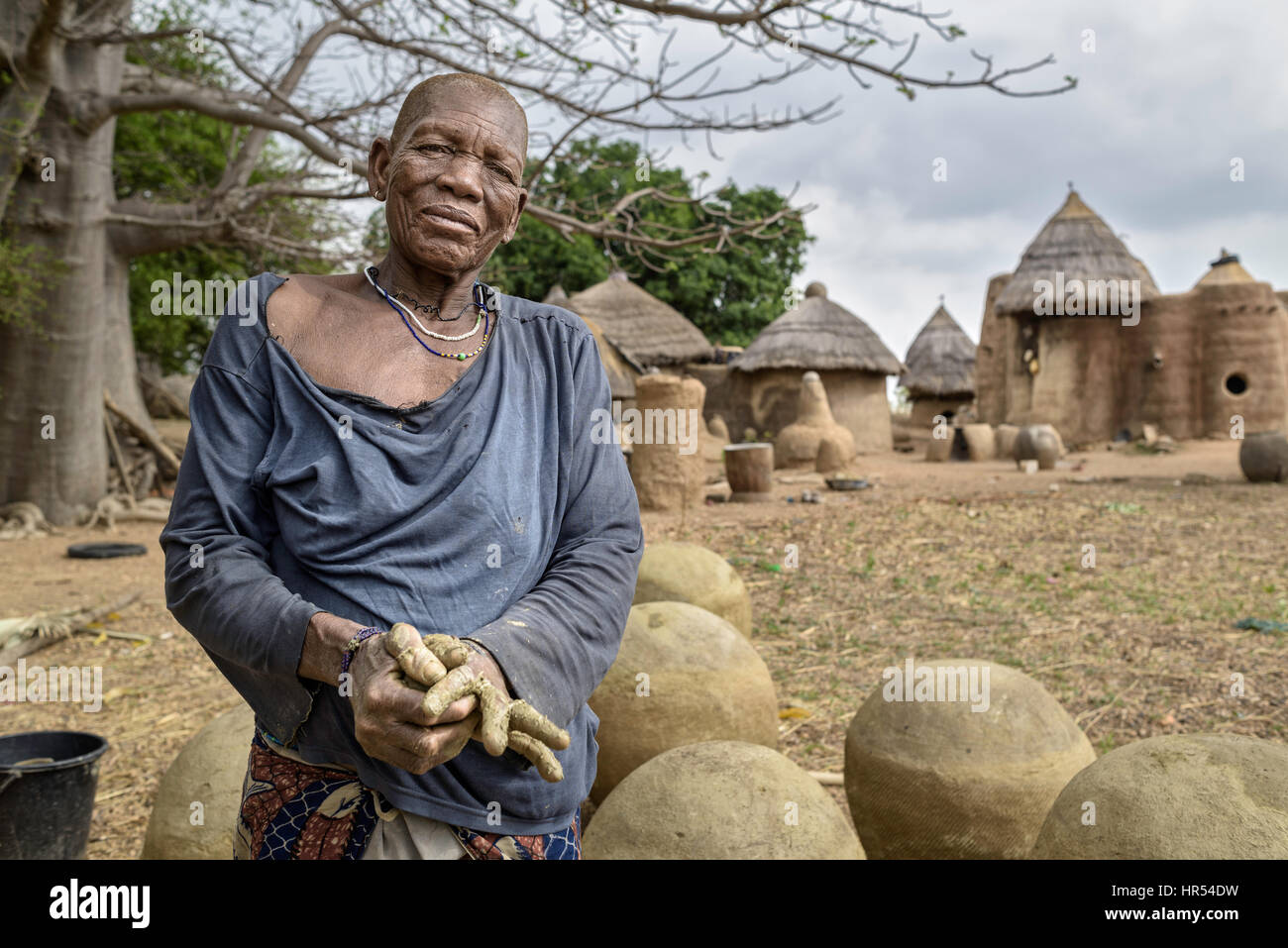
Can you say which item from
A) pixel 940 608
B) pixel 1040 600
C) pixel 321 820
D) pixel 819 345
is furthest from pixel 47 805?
pixel 819 345

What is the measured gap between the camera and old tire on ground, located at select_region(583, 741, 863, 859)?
2.80 meters

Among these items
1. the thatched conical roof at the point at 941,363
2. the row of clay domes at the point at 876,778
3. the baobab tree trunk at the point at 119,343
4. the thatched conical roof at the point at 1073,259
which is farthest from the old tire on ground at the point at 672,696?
the thatched conical roof at the point at 941,363

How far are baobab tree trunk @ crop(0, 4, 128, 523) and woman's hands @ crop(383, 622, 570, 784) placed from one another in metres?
10.3

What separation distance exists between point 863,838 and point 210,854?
251cm

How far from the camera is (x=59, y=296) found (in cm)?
1034

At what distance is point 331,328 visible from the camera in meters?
1.94

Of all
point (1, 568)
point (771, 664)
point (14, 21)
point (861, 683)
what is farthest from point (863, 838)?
point (14, 21)

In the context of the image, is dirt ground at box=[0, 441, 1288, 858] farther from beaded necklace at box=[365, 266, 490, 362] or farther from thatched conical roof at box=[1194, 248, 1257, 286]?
thatched conical roof at box=[1194, 248, 1257, 286]

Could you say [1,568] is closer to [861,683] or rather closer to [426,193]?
[861,683]

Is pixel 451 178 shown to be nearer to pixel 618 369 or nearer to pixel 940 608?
pixel 940 608

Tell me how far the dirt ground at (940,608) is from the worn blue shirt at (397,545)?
3.22m

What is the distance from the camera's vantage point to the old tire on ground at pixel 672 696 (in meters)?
4.18

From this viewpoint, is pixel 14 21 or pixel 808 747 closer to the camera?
pixel 808 747

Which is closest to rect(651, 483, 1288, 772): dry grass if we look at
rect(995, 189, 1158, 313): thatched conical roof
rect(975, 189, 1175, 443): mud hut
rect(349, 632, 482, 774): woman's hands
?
rect(349, 632, 482, 774): woman's hands
